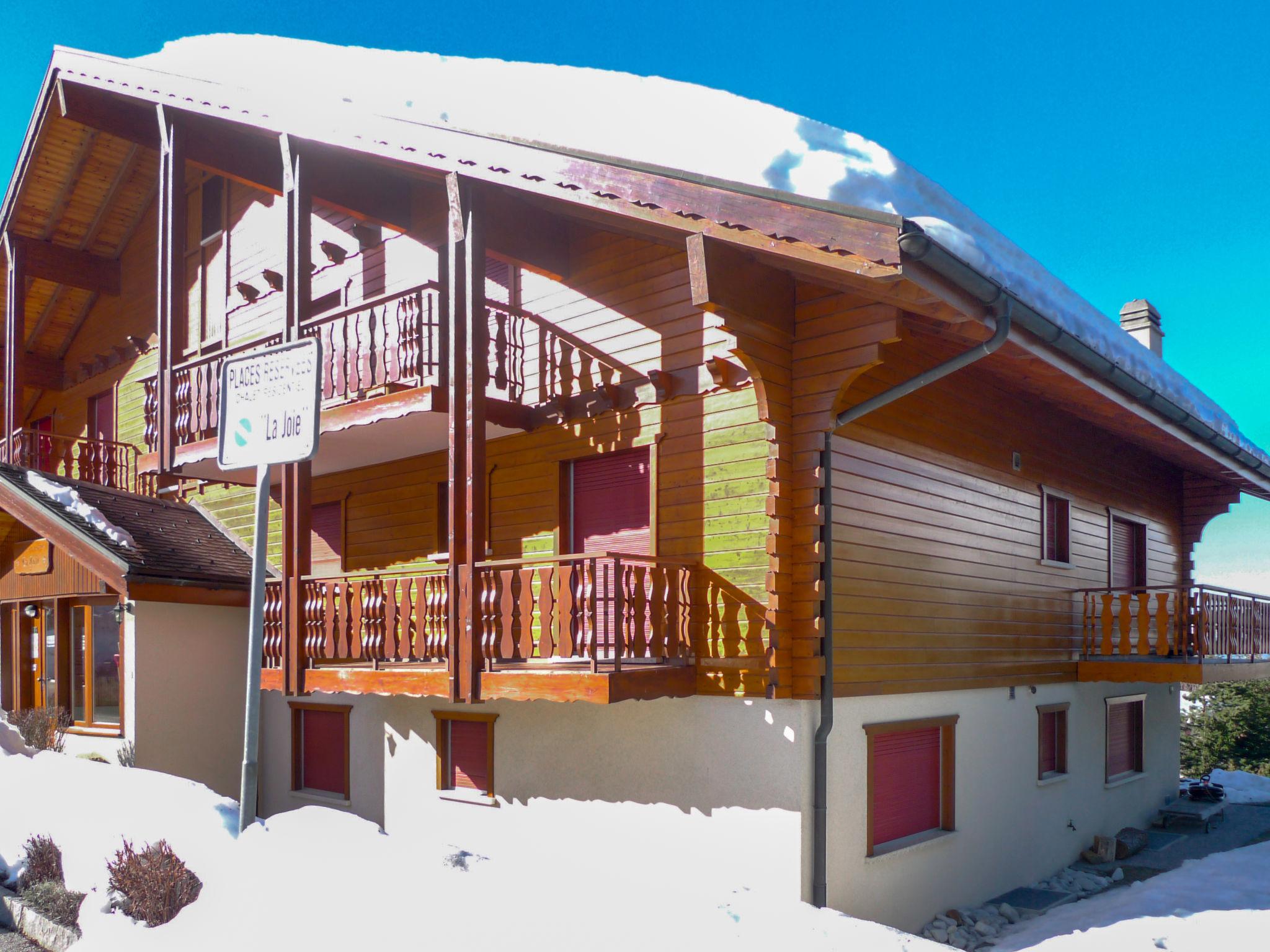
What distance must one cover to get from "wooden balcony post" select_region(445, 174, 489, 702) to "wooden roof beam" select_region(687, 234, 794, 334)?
2075 millimetres

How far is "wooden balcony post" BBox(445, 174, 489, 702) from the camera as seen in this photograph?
897cm

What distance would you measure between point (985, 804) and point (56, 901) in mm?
8629

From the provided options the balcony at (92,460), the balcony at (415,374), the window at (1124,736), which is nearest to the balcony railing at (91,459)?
the balcony at (92,460)

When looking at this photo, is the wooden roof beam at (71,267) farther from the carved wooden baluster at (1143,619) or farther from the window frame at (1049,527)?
the carved wooden baluster at (1143,619)

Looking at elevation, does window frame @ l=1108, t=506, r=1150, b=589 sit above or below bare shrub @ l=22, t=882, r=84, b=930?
above

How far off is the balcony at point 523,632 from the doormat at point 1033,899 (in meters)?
4.77

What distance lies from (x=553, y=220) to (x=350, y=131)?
2.14m

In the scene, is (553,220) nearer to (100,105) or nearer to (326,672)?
(326,672)

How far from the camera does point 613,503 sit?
1033cm

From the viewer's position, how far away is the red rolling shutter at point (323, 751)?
13.0 metres

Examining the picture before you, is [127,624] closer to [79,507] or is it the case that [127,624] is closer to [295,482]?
[79,507]

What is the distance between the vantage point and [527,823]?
1052 centimetres

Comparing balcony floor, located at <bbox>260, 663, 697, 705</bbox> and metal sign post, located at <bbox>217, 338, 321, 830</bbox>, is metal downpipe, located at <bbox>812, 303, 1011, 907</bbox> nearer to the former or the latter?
balcony floor, located at <bbox>260, 663, 697, 705</bbox>

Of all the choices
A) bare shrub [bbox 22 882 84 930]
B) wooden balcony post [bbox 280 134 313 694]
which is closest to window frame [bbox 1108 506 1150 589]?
wooden balcony post [bbox 280 134 313 694]
